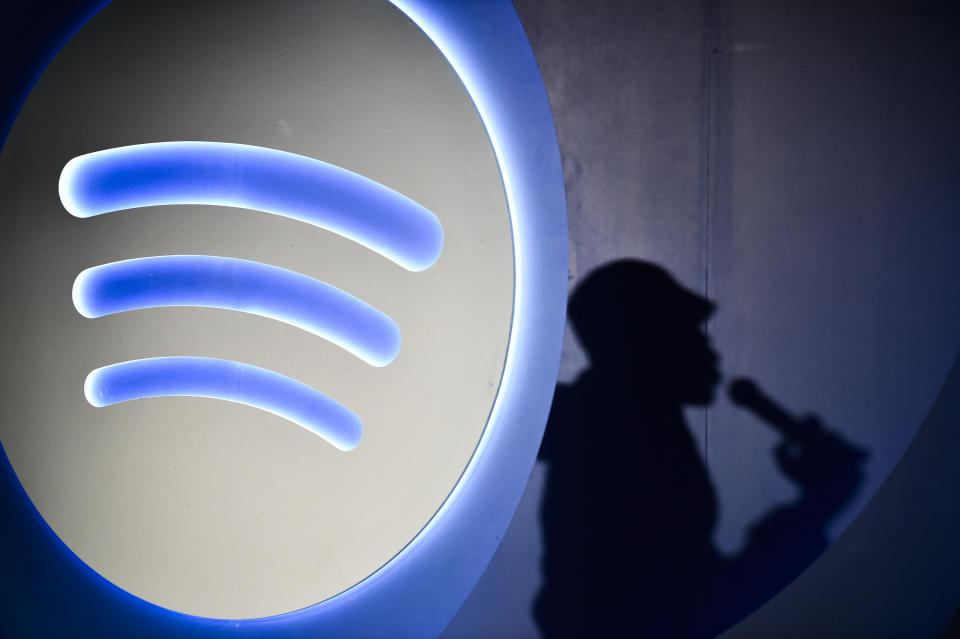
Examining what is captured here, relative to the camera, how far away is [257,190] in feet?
6.60

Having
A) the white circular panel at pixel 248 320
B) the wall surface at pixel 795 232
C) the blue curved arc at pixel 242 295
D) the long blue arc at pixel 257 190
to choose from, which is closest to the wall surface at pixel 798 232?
the wall surface at pixel 795 232

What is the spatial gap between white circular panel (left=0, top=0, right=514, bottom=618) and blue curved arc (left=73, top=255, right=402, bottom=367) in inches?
1.5

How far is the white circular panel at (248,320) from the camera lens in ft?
6.43

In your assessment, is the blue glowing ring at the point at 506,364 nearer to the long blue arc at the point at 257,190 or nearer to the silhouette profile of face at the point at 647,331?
the silhouette profile of face at the point at 647,331

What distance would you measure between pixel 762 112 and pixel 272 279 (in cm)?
172

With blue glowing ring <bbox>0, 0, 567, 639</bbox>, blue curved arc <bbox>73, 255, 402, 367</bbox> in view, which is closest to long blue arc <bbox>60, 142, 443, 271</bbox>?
blue curved arc <bbox>73, 255, 402, 367</bbox>

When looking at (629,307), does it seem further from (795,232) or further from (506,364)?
(795,232)

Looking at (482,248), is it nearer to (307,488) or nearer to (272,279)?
(272,279)

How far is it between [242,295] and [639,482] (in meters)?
1.50

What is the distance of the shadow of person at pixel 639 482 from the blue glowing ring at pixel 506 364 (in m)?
0.11

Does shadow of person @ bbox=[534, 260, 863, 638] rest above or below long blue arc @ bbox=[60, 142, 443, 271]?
below

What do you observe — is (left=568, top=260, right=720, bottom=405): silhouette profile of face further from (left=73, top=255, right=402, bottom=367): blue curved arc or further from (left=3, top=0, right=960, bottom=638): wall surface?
→ (left=73, top=255, right=402, bottom=367): blue curved arc

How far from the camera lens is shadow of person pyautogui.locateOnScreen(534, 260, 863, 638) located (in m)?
1.94

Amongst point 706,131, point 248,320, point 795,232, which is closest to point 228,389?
point 248,320
